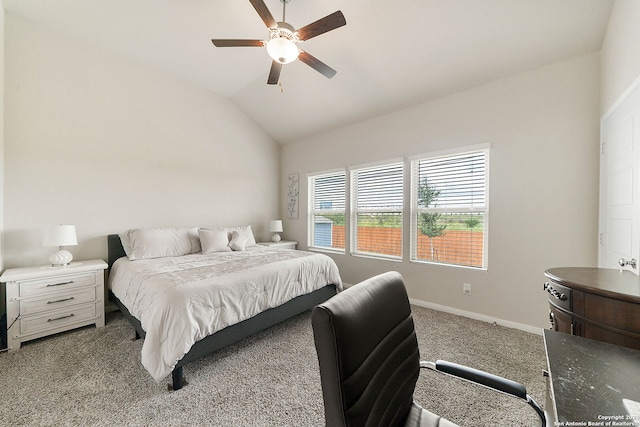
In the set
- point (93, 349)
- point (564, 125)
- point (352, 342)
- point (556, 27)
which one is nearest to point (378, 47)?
point (556, 27)

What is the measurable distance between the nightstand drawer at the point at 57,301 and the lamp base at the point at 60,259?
0.33 meters

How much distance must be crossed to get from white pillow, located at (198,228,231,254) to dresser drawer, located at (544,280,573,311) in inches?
135

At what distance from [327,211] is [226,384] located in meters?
3.06

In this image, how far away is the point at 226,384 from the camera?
1819 mm

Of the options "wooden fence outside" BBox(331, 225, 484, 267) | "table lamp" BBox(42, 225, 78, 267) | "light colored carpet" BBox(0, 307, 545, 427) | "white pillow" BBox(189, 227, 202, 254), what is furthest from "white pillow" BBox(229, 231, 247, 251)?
"wooden fence outside" BBox(331, 225, 484, 267)

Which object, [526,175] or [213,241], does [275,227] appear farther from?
[526,175]

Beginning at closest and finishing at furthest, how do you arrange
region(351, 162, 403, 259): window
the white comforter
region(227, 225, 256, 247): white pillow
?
1. the white comforter
2. region(351, 162, 403, 259): window
3. region(227, 225, 256, 247): white pillow

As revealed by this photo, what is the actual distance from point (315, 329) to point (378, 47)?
2.98m

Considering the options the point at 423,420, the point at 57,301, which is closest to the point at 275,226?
the point at 57,301

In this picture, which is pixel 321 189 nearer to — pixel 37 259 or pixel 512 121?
pixel 512 121

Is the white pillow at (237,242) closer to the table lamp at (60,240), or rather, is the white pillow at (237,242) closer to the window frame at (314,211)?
the window frame at (314,211)

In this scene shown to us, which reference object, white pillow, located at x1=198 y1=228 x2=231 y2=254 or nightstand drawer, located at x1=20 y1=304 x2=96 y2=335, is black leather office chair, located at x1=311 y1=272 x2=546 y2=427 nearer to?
white pillow, located at x1=198 y1=228 x2=231 y2=254

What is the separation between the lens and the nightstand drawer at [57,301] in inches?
90.9

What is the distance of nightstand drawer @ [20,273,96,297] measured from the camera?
7.63ft
